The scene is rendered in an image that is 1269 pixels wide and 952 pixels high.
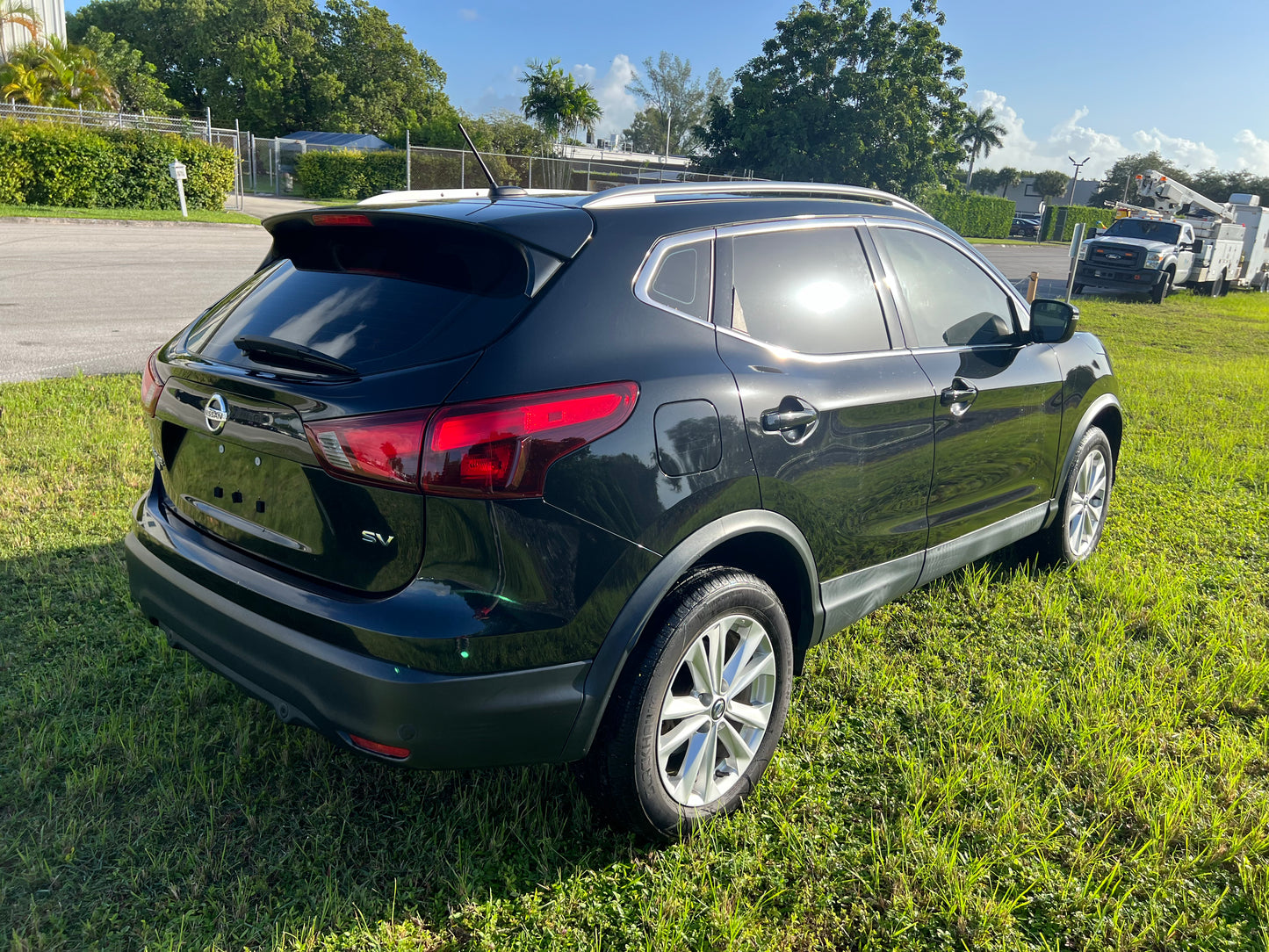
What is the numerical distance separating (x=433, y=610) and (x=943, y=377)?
2.18 m

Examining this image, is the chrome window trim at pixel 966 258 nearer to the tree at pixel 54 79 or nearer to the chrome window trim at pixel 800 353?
the chrome window trim at pixel 800 353

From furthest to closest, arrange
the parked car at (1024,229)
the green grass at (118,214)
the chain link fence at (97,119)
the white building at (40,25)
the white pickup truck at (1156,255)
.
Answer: the parked car at (1024,229)
the white building at (40,25)
the chain link fence at (97,119)
the white pickup truck at (1156,255)
the green grass at (118,214)

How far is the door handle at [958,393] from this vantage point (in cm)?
339

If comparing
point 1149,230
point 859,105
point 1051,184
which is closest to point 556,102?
point 859,105

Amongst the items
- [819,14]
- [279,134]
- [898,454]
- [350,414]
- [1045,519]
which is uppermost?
[819,14]

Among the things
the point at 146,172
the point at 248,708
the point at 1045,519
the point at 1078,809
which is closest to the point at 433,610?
the point at 248,708

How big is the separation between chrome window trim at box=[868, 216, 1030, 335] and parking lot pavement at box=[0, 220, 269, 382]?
6671 millimetres

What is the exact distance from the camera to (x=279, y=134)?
64.0m

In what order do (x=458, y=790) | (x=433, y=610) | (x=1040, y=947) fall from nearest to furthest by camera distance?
(x=433, y=610)
(x=1040, y=947)
(x=458, y=790)

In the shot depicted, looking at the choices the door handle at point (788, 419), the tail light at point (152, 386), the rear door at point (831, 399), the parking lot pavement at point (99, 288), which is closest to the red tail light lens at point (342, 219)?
the tail light at point (152, 386)

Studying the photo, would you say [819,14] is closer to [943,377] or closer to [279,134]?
[279,134]

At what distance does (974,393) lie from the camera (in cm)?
354

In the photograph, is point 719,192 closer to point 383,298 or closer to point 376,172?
point 383,298

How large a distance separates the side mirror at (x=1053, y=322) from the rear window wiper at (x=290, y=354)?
3018 millimetres
